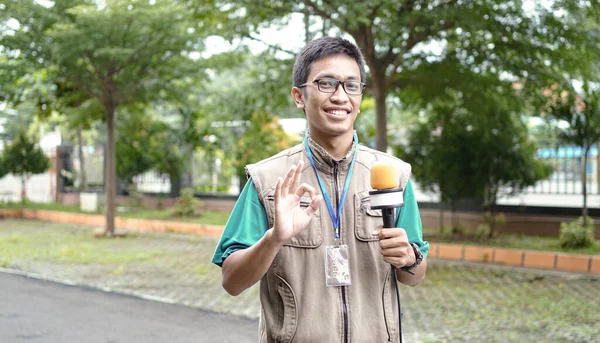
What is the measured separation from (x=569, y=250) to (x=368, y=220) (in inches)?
364

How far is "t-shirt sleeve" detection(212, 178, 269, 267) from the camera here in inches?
82.6

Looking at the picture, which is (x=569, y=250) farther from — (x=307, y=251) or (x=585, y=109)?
(x=307, y=251)

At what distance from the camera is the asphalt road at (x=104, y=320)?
6137mm

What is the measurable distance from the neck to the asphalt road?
4252mm

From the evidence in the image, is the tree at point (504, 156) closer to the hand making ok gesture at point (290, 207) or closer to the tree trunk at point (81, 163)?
the hand making ok gesture at point (290, 207)

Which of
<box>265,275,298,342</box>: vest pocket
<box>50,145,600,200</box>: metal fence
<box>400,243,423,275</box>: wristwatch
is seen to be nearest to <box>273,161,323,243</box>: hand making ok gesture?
<box>265,275,298,342</box>: vest pocket

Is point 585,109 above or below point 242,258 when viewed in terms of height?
above

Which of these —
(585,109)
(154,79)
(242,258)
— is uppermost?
(154,79)

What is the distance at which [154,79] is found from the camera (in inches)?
546

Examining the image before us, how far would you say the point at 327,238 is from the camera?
6.98ft

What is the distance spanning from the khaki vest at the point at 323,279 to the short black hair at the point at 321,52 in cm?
24

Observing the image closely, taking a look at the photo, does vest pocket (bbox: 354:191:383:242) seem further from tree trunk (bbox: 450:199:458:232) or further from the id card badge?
tree trunk (bbox: 450:199:458:232)

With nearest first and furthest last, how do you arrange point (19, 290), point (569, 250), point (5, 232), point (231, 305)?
point (231, 305)
point (19, 290)
point (569, 250)
point (5, 232)

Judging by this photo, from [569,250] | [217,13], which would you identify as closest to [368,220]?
[217,13]
